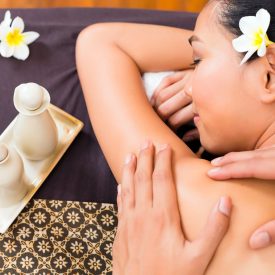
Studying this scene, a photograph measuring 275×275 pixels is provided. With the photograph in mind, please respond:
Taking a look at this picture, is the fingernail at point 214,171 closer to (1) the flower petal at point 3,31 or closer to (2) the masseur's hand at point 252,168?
(2) the masseur's hand at point 252,168

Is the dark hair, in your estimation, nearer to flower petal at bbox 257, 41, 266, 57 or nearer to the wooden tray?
flower petal at bbox 257, 41, 266, 57

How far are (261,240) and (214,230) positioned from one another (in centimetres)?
9

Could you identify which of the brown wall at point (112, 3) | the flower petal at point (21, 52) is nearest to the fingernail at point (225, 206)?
the flower petal at point (21, 52)

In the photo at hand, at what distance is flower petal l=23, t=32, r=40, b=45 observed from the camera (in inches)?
56.9

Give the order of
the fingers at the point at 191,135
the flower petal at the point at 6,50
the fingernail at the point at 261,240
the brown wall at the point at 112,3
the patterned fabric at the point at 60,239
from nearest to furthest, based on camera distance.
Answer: the fingernail at the point at 261,240, the patterned fabric at the point at 60,239, the fingers at the point at 191,135, the flower petal at the point at 6,50, the brown wall at the point at 112,3

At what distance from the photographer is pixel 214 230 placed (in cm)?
85

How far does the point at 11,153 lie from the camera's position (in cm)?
108

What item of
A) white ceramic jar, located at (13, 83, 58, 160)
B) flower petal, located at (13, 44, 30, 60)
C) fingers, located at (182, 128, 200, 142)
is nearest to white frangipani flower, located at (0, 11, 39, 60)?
flower petal, located at (13, 44, 30, 60)

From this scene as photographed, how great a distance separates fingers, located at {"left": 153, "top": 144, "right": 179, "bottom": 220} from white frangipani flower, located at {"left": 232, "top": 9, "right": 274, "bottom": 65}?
0.28 metres

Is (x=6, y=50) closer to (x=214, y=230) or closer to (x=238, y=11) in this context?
(x=238, y=11)

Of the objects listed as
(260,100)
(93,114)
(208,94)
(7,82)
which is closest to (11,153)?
(93,114)

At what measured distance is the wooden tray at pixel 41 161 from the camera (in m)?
1.18

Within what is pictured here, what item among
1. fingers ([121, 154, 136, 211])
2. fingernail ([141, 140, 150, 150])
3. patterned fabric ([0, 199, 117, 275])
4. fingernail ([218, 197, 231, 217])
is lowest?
patterned fabric ([0, 199, 117, 275])

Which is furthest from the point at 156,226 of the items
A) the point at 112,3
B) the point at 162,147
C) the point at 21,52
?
the point at 112,3
